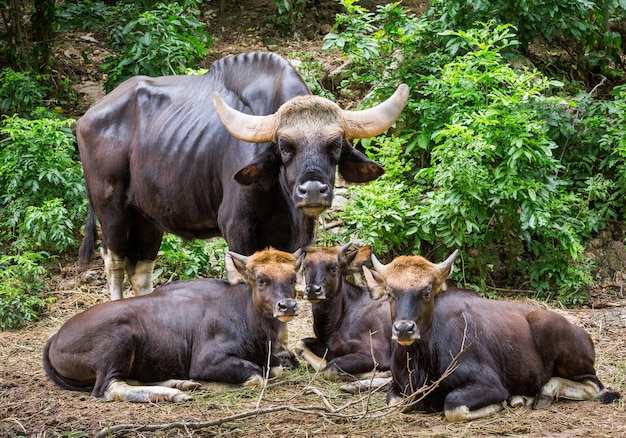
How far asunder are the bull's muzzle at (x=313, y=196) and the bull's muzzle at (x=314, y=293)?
74cm

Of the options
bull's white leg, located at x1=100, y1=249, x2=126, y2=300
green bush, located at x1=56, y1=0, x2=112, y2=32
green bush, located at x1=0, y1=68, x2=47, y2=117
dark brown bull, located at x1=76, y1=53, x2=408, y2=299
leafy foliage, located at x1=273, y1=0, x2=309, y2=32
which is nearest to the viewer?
dark brown bull, located at x1=76, y1=53, x2=408, y2=299

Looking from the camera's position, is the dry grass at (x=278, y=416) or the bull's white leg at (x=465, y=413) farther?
the bull's white leg at (x=465, y=413)

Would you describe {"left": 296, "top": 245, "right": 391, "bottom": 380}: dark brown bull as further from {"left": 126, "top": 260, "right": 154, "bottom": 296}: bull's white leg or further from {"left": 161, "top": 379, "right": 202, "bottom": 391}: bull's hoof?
{"left": 126, "top": 260, "right": 154, "bottom": 296}: bull's white leg

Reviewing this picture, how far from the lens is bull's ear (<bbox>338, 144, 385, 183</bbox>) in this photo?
7812 mm

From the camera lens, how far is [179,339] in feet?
24.7

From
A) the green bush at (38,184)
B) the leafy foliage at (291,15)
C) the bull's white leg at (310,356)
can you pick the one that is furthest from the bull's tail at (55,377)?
the leafy foliage at (291,15)

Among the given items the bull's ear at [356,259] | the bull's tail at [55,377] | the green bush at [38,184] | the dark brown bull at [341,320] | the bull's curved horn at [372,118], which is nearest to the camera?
the bull's tail at [55,377]

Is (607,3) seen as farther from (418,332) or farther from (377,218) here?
(418,332)

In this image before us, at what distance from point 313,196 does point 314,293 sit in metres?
0.93

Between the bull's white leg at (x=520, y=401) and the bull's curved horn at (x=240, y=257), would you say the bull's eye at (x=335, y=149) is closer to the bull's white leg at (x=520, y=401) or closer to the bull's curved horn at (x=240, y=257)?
the bull's curved horn at (x=240, y=257)

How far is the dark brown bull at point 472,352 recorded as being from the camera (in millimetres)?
6523

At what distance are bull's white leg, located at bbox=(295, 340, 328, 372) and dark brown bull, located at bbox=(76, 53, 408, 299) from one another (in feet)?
2.93

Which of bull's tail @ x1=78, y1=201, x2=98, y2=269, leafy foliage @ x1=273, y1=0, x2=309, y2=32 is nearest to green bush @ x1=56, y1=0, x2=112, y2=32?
leafy foliage @ x1=273, y1=0, x2=309, y2=32

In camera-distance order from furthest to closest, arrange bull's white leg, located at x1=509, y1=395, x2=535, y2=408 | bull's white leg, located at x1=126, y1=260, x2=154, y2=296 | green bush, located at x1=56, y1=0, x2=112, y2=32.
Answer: green bush, located at x1=56, y1=0, x2=112, y2=32
bull's white leg, located at x1=126, y1=260, x2=154, y2=296
bull's white leg, located at x1=509, y1=395, x2=535, y2=408
